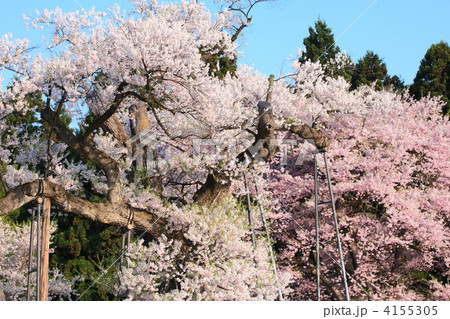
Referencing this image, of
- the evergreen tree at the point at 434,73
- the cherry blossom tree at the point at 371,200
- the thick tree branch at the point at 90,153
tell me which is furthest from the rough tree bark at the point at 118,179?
the evergreen tree at the point at 434,73

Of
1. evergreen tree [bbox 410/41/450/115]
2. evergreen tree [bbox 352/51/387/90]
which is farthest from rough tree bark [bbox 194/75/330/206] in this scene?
evergreen tree [bbox 352/51/387/90]

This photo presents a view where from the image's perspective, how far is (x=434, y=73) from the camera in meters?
22.2

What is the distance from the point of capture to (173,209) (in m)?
8.84

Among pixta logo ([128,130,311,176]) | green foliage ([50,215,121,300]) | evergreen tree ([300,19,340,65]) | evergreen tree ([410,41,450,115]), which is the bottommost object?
green foliage ([50,215,121,300])

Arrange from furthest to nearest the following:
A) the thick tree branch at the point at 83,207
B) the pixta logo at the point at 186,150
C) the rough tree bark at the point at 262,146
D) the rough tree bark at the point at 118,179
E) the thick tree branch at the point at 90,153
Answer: the pixta logo at the point at 186,150 → the thick tree branch at the point at 90,153 → the rough tree bark at the point at 262,146 → the rough tree bark at the point at 118,179 → the thick tree branch at the point at 83,207

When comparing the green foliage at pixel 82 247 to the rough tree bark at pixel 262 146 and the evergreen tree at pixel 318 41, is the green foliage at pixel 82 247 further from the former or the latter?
the evergreen tree at pixel 318 41

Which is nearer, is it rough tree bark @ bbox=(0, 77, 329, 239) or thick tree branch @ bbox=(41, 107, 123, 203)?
rough tree bark @ bbox=(0, 77, 329, 239)

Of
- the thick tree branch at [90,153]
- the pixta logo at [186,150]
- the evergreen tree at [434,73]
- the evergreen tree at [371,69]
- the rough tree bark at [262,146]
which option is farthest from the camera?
the evergreen tree at [371,69]

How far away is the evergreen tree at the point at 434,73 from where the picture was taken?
21.6 meters

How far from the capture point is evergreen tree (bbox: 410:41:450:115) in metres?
21.6

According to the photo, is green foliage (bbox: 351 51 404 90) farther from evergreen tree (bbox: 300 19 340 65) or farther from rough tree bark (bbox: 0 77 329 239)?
rough tree bark (bbox: 0 77 329 239)

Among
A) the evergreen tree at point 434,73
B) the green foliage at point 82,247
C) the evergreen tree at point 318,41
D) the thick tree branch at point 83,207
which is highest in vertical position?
the evergreen tree at point 318,41

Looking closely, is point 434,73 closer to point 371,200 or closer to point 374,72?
point 374,72
